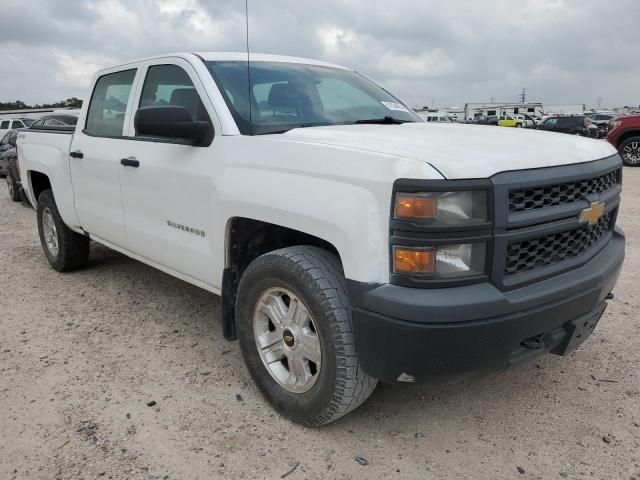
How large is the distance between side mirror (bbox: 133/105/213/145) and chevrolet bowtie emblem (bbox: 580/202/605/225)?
6.22 ft

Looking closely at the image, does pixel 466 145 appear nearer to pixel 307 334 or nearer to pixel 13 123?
pixel 307 334

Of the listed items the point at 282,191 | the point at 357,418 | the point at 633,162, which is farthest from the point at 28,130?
the point at 633,162

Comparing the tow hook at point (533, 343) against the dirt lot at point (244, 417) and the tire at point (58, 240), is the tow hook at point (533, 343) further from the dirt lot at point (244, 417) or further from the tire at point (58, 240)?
the tire at point (58, 240)

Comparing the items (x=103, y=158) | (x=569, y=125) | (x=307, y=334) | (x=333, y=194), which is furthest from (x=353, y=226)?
(x=569, y=125)

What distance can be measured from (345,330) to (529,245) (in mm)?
836

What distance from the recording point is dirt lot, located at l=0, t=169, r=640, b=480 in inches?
97.2

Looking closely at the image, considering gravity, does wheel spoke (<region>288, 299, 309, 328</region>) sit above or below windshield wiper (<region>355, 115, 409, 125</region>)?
below

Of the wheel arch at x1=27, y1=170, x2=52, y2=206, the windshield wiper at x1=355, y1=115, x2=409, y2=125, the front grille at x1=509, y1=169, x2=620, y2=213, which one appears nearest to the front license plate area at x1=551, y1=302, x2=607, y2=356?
the front grille at x1=509, y1=169, x2=620, y2=213

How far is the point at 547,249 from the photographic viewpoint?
237 cm

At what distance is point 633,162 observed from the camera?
49.5ft

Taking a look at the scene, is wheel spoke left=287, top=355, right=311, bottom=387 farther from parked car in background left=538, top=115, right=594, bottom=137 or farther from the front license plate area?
parked car in background left=538, top=115, right=594, bottom=137

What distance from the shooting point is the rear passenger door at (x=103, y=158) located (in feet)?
13.0

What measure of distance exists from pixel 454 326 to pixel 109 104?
3.40 meters

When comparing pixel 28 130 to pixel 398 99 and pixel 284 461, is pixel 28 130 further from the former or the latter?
pixel 284 461
